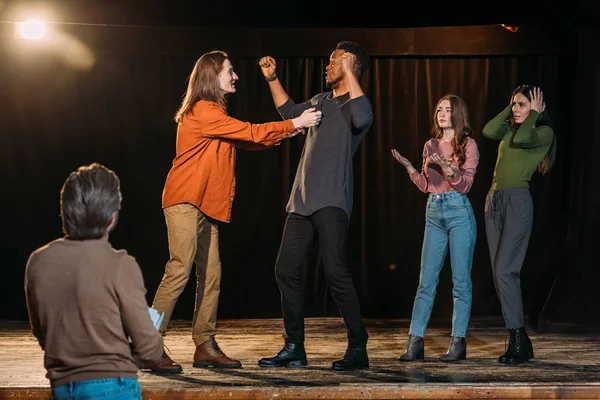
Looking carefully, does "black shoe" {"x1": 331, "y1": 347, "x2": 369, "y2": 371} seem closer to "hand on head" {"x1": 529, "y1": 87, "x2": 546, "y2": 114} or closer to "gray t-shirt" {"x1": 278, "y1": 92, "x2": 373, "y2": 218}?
"gray t-shirt" {"x1": 278, "y1": 92, "x2": 373, "y2": 218}

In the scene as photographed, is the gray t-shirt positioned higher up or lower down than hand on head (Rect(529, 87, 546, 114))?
lower down

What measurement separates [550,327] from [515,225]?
1.37m

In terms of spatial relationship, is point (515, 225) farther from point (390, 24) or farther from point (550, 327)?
point (390, 24)

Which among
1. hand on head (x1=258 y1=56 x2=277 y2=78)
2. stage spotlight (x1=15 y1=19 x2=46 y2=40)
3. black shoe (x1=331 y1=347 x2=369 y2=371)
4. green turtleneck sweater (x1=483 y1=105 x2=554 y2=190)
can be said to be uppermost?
stage spotlight (x1=15 y1=19 x2=46 y2=40)

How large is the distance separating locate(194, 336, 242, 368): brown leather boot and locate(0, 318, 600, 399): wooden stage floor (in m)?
0.07

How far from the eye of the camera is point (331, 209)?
14.3 feet

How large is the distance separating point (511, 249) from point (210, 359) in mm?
1614

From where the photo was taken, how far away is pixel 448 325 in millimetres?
6281

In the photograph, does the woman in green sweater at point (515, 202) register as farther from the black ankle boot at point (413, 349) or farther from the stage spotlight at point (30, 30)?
the stage spotlight at point (30, 30)

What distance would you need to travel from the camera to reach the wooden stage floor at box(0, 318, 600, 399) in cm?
391

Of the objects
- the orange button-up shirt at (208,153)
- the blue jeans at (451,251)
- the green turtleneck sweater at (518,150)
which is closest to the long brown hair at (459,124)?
the green turtleneck sweater at (518,150)

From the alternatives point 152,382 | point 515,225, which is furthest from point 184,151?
point 515,225

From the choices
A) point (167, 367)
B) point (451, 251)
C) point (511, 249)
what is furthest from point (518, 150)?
point (167, 367)

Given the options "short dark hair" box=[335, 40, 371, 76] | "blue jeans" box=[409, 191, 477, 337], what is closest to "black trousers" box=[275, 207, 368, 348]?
"blue jeans" box=[409, 191, 477, 337]
